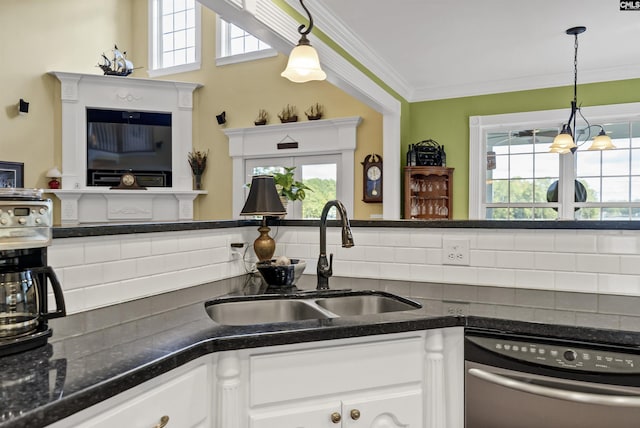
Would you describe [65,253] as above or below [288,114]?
below

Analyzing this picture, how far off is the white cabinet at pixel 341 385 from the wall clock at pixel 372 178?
3.68 metres

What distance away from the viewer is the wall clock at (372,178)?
4.89m

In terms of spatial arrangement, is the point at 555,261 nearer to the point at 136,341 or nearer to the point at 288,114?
the point at 136,341

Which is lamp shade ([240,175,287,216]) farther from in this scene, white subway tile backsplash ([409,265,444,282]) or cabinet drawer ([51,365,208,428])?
cabinet drawer ([51,365,208,428])

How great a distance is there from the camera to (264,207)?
187 cm

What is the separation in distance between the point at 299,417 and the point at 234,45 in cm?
565

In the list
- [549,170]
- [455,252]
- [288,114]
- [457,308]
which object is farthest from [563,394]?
[288,114]

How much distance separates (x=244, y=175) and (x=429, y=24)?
307 cm

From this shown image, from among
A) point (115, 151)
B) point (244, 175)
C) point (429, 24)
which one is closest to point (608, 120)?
point (429, 24)

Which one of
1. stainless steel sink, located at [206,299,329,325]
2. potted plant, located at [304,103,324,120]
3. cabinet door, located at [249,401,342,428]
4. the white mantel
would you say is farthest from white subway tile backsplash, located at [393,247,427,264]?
the white mantel

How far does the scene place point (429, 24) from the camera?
11.3 ft

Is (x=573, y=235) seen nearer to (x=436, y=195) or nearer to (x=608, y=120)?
(x=436, y=195)

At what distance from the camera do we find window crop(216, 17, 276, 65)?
5699mm

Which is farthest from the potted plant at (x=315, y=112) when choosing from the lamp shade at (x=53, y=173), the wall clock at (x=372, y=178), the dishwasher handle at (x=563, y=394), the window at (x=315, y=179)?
the dishwasher handle at (x=563, y=394)
